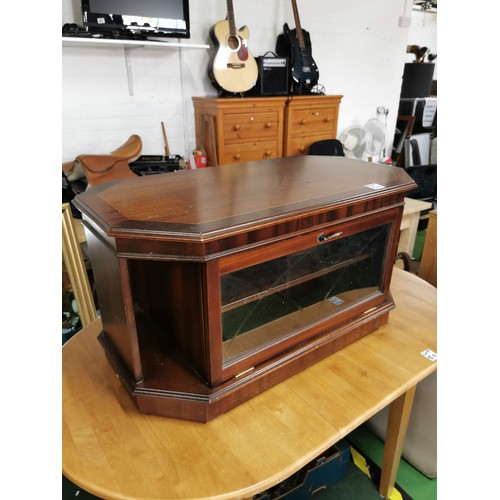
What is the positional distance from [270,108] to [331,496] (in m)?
2.45

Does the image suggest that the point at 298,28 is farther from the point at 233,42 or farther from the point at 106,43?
the point at 106,43

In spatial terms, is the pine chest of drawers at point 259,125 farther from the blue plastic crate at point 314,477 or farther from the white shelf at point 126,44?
the blue plastic crate at point 314,477

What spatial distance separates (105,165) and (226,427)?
1.74 meters

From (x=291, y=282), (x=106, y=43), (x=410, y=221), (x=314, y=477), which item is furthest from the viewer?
(x=410, y=221)

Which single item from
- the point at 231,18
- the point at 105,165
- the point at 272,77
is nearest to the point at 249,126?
the point at 272,77

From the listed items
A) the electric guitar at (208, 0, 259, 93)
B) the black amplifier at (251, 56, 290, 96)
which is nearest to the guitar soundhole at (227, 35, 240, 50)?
the electric guitar at (208, 0, 259, 93)

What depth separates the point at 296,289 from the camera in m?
1.16

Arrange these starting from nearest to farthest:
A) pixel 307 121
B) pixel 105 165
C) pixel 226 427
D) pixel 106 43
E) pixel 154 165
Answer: pixel 226 427 → pixel 105 165 → pixel 106 43 → pixel 154 165 → pixel 307 121

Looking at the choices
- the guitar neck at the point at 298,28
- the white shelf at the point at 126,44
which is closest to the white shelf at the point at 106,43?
the white shelf at the point at 126,44

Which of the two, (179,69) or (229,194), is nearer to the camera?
(229,194)

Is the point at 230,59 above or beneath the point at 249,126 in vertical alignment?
above

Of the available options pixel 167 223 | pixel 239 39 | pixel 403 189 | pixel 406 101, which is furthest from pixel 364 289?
pixel 406 101
